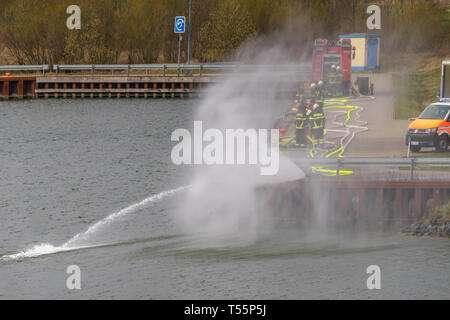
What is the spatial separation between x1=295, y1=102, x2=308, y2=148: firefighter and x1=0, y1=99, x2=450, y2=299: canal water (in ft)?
12.7

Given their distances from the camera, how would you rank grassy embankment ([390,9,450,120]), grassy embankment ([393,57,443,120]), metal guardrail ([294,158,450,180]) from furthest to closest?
grassy embankment ([390,9,450,120]), grassy embankment ([393,57,443,120]), metal guardrail ([294,158,450,180])

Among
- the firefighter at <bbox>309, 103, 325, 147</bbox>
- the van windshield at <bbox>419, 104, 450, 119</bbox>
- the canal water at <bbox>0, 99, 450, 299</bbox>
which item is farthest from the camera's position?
the van windshield at <bbox>419, 104, 450, 119</bbox>

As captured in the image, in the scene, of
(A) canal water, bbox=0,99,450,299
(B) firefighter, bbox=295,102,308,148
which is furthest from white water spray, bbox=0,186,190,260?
(B) firefighter, bbox=295,102,308,148

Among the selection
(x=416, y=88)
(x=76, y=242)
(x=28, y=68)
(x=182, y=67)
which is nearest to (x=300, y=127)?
(x=76, y=242)

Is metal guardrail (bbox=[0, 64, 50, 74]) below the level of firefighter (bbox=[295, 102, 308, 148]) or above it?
above

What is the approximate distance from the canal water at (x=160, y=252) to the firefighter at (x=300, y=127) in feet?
12.7

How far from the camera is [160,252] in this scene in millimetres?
24406

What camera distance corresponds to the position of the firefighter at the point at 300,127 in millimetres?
31656

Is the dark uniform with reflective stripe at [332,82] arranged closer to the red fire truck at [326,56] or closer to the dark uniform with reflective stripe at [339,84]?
the dark uniform with reflective stripe at [339,84]

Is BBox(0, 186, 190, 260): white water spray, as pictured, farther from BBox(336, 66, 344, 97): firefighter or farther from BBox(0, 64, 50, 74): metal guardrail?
BBox(0, 64, 50, 74): metal guardrail

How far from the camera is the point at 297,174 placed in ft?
94.3

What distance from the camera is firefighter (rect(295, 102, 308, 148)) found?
31656mm

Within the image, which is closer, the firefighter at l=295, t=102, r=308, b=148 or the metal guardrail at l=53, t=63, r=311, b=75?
the firefighter at l=295, t=102, r=308, b=148

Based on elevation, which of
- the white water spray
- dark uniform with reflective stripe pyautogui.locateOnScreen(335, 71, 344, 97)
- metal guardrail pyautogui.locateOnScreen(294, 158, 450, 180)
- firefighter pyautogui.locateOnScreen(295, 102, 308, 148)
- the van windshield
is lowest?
the white water spray
